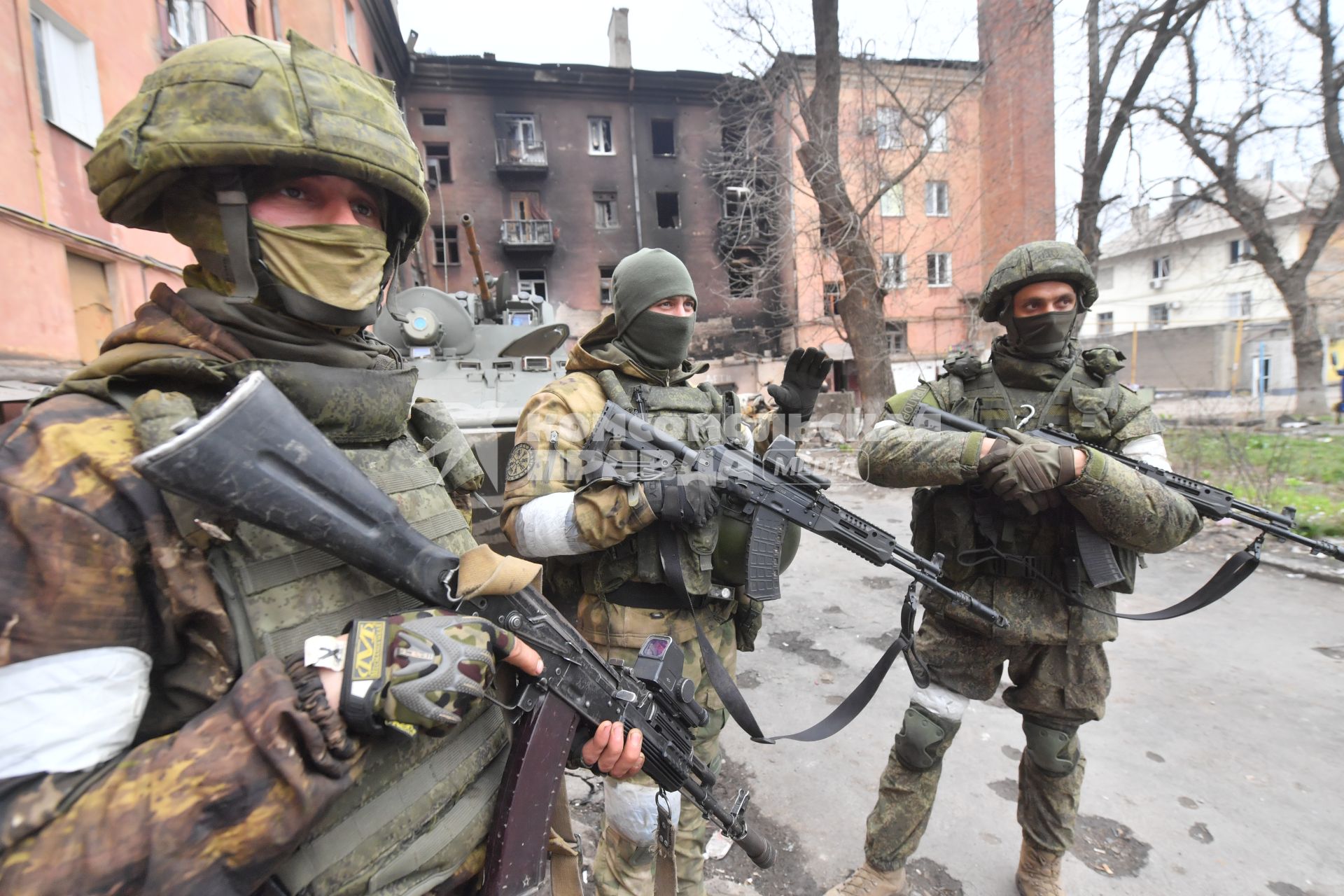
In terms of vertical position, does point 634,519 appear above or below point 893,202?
below

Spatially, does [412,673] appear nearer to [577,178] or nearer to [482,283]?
[482,283]

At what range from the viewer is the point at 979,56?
11.7m

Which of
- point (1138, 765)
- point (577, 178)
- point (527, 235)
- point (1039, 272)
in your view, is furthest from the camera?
point (577, 178)

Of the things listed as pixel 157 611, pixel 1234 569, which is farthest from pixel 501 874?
pixel 1234 569

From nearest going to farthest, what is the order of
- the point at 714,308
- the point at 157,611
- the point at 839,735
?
the point at 157,611 → the point at 839,735 → the point at 714,308

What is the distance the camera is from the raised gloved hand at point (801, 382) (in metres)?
2.56

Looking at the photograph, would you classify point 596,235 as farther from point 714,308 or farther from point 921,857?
point 921,857

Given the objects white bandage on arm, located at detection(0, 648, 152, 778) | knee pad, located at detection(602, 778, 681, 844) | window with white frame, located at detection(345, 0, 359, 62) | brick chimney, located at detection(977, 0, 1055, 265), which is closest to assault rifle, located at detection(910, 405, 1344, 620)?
knee pad, located at detection(602, 778, 681, 844)

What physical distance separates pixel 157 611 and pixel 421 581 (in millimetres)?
356

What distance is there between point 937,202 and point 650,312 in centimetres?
1785

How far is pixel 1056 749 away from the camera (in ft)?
7.04

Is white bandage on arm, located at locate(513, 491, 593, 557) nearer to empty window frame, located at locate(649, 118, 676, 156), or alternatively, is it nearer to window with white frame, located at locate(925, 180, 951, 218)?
window with white frame, located at locate(925, 180, 951, 218)

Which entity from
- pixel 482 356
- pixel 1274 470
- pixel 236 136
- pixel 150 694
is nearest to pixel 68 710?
pixel 150 694

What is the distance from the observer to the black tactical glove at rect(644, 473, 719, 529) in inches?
72.8
